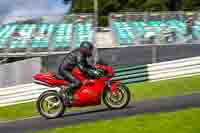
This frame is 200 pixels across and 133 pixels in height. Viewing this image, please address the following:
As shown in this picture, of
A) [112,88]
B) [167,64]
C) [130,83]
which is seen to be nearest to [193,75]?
[167,64]

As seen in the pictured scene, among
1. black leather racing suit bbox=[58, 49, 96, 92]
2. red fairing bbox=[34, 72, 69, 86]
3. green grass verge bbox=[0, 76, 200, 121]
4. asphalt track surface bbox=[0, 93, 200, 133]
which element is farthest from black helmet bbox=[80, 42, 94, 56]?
green grass verge bbox=[0, 76, 200, 121]

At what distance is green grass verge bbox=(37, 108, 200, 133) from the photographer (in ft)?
23.7

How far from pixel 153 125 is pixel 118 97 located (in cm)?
322

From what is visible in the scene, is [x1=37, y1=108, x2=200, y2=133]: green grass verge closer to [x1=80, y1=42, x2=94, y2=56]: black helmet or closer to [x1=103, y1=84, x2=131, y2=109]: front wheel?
[x1=103, y1=84, x2=131, y2=109]: front wheel

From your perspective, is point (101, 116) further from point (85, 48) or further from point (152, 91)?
point (152, 91)

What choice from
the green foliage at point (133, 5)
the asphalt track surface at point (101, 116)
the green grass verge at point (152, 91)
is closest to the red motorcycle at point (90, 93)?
the asphalt track surface at point (101, 116)

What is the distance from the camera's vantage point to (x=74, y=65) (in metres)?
10.9

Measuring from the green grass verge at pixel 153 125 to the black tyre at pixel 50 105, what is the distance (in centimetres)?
287

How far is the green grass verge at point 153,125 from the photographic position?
7.23 m

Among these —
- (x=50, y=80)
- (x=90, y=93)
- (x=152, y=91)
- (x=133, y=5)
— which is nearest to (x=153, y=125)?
(x=90, y=93)

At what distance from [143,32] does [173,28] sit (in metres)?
1.46

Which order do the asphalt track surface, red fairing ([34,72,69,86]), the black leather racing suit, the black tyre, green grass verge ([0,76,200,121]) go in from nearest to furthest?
the asphalt track surface < the black leather racing suit < red fairing ([34,72,69,86]) < the black tyre < green grass verge ([0,76,200,121])

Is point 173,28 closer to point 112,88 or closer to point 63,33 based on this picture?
point 63,33

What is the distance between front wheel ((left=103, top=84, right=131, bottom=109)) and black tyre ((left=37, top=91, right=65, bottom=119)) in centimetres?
101
